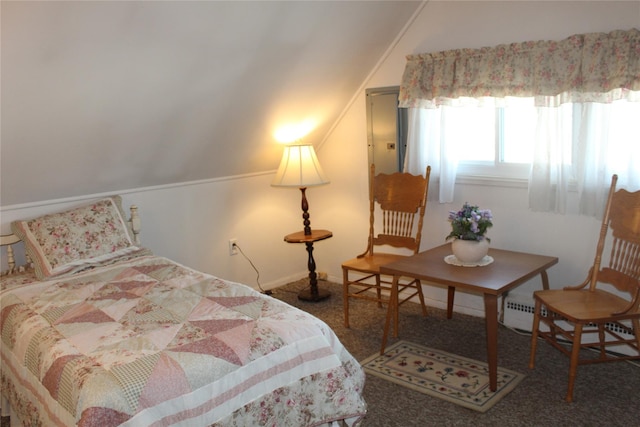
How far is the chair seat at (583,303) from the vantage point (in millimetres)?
2589

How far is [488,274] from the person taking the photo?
115 inches

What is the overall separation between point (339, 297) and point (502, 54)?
2114 mm

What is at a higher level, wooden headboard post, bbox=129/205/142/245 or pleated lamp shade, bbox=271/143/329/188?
pleated lamp shade, bbox=271/143/329/188

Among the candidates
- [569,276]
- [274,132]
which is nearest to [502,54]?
[569,276]

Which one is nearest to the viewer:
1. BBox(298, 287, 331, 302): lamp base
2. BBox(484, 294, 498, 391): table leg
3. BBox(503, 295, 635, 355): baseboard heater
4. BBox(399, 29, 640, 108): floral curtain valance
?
BBox(484, 294, 498, 391): table leg

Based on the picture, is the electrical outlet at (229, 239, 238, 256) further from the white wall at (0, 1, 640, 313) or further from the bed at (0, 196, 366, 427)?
the bed at (0, 196, 366, 427)

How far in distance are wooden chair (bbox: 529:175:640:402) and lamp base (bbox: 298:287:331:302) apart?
1703 mm

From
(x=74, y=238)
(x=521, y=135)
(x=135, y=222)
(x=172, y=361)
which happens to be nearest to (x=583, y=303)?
(x=521, y=135)

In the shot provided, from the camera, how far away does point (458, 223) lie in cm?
310

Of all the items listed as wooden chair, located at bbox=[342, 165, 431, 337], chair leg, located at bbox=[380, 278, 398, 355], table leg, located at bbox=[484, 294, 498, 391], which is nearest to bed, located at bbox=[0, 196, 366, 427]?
table leg, located at bbox=[484, 294, 498, 391]

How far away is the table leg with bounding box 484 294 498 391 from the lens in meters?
2.70

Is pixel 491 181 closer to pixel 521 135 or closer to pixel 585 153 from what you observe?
pixel 521 135

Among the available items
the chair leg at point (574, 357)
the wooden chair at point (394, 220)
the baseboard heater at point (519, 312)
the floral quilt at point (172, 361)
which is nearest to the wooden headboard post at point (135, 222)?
the floral quilt at point (172, 361)

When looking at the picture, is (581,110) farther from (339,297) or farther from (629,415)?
(339,297)
